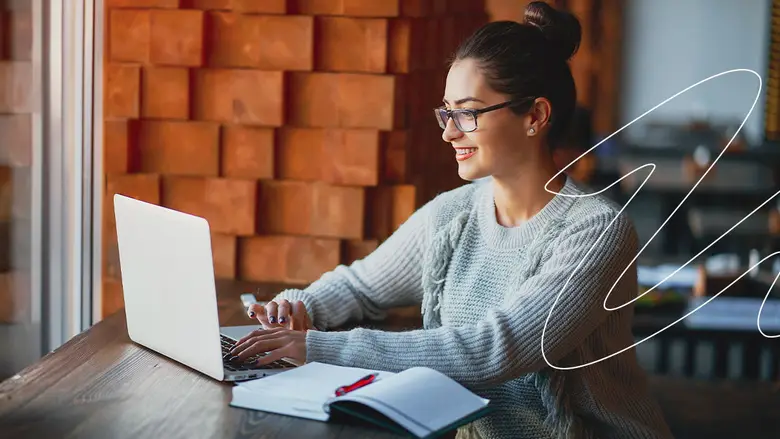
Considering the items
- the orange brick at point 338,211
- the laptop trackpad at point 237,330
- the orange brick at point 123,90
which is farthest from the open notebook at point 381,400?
the orange brick at point 123,90

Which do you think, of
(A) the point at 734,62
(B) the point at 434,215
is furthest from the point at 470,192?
(A) the point at 734,62

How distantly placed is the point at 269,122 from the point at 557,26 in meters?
0.85

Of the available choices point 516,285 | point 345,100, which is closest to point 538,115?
point 516,285

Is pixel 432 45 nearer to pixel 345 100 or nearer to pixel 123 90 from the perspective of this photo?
pixel 345 100

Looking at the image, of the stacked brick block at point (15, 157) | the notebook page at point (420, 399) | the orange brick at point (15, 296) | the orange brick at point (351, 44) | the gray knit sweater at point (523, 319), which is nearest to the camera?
the notebook page at point (420, 399)

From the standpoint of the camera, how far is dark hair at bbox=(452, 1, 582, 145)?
1903mm

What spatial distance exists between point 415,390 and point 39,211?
1390 millimetres

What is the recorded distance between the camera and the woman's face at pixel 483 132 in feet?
6.24

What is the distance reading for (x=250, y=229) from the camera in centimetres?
260

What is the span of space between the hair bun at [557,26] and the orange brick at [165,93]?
37.9 inches

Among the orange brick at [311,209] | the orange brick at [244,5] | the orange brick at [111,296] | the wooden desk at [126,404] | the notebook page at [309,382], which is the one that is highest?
the orange brick at [244,5]

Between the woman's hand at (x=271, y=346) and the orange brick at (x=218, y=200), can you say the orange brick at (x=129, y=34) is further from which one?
the woman's hand at (x=271, y=346)

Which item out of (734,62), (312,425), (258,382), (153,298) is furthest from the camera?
(734,62)

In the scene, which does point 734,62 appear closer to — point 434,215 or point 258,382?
point 434,215
